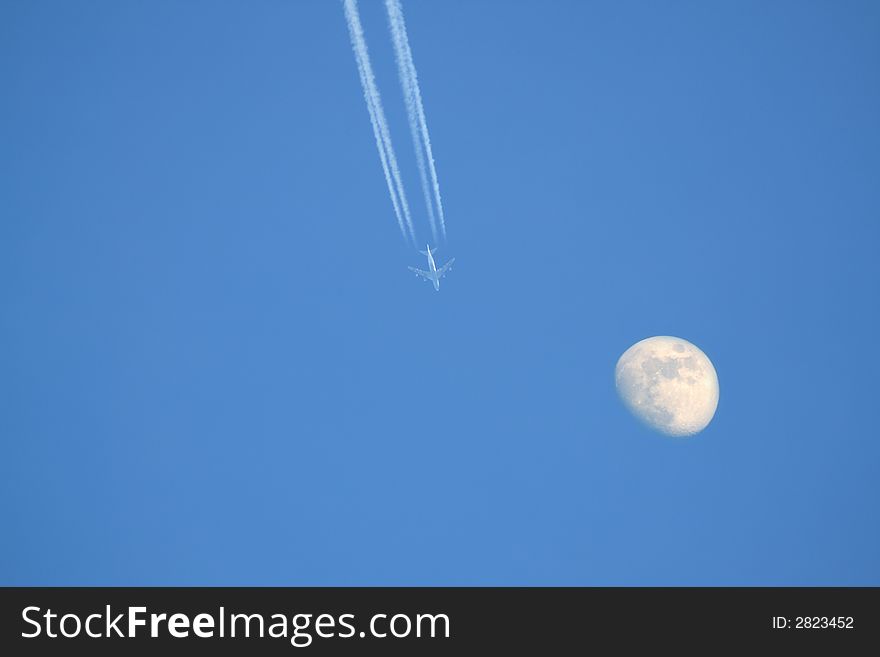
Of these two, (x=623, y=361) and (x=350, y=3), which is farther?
(x=623, y=361)

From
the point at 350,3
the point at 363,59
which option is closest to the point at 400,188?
the point at 363,59
